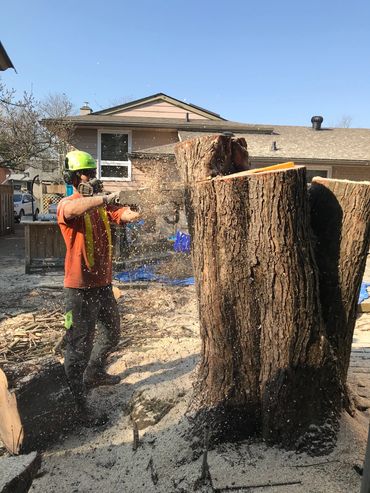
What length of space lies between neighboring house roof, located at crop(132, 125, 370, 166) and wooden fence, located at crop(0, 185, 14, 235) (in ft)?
21.2

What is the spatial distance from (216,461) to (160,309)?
13.1ft

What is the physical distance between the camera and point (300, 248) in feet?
7.88

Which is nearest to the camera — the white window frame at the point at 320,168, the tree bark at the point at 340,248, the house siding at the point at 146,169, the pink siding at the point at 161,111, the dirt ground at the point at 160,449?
the dirt ground at the point at 160,449

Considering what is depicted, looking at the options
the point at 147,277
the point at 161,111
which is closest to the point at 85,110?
the point at 161,111

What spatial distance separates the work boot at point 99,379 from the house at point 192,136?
9.21m

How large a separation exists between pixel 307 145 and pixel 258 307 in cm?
1331

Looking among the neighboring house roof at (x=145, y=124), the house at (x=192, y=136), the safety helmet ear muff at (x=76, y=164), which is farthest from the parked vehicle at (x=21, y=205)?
the safety helmet ear muff at (x=76, y=164)

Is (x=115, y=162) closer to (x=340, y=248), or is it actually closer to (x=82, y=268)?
(x=82, y=268)

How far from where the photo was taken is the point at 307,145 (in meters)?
14.7

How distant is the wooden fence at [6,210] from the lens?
1672 centimetres

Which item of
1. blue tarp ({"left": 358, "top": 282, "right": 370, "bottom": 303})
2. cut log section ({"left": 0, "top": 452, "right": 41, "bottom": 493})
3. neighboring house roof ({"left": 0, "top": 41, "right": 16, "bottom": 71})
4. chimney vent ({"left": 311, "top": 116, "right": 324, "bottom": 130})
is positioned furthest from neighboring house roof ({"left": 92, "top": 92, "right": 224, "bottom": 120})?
cut log section ({"left": 0, "top": 452, "right": 41, "bottom": 493})

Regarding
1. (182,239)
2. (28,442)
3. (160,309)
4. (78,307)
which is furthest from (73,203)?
(182,239)

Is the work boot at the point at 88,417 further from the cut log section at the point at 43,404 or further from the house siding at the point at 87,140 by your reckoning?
the house siding at the point at 87,140

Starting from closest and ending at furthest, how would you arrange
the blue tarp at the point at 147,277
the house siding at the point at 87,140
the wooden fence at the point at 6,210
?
the blue tarp at the point at 147,277 → the house siding at the point at 87,140 → the wooden fence at the point at 6,210
